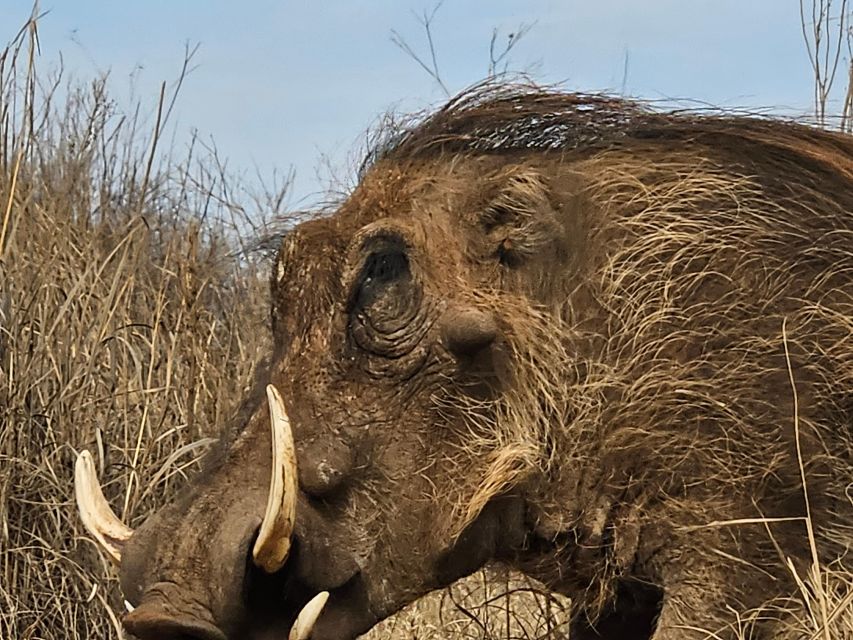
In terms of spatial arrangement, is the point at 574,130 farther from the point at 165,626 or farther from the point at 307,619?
the point at 165,626

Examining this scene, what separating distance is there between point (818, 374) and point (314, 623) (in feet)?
3.59

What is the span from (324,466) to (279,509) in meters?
0.23

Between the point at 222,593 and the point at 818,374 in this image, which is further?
the point at 818,374

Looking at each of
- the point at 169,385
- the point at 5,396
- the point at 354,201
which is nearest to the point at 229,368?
the point at 169,385

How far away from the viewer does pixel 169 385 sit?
4.27 m

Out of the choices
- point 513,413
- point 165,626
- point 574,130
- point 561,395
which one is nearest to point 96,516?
point 165,626

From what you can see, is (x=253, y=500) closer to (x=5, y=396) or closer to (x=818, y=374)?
(x=818, y=374)

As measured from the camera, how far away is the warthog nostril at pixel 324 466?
110 inches

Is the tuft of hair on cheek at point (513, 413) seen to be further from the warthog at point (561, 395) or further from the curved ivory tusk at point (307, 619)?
the curved ivory tusk at point (307, 619)

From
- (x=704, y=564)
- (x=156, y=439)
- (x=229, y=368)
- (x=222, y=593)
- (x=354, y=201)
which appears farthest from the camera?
(x=229, y=368)

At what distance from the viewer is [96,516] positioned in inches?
114

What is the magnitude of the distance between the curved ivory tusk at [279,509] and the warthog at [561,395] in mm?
37

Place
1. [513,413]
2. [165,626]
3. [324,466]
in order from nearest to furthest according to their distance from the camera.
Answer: [165,626] < [324,466] < [513,413]

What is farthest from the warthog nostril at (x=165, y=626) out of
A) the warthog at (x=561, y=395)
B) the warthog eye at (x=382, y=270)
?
the warthog eye at (x=382, y=270)
